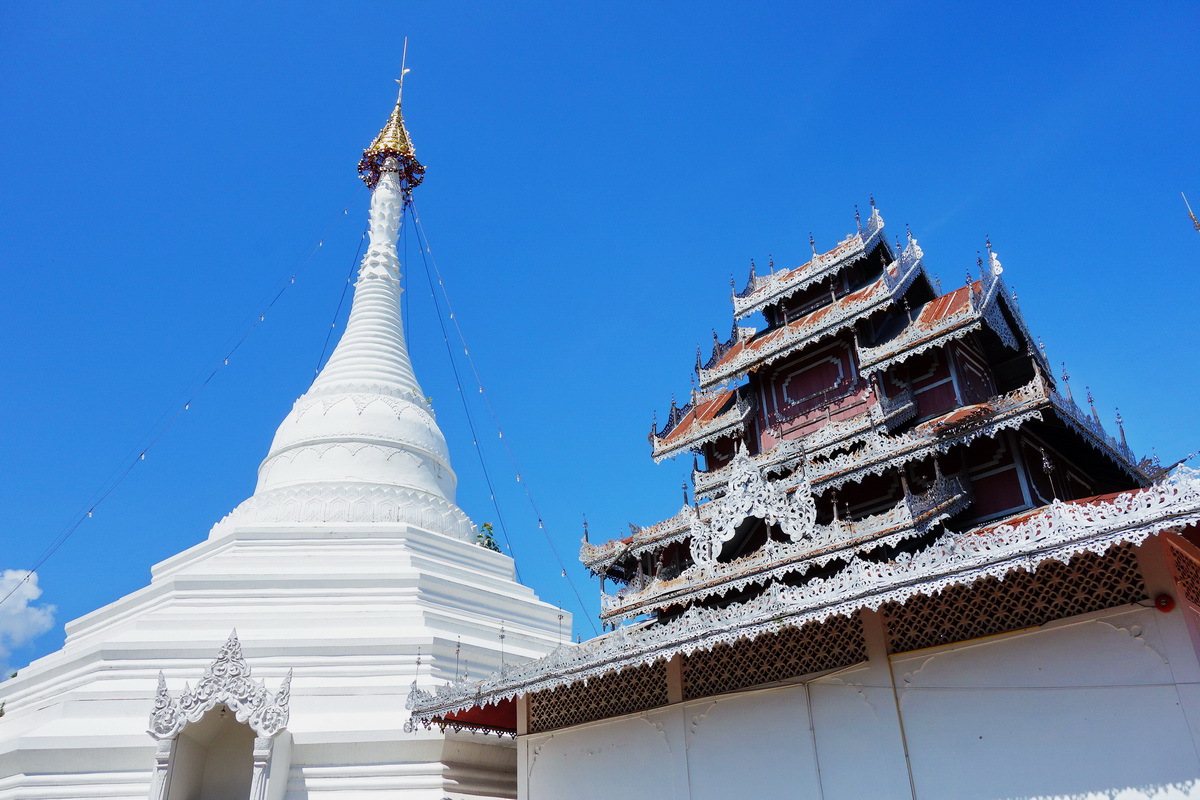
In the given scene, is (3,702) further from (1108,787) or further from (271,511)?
(1108,787)

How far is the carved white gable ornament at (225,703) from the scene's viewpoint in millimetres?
14859

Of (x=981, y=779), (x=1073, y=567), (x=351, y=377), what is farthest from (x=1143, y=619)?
(x=351, y=377)

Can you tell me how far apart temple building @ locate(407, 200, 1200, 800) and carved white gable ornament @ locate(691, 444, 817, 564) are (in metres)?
0.04

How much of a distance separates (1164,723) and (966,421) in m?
5.42

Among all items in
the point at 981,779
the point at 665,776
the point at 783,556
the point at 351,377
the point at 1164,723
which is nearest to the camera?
the point at 1164,723

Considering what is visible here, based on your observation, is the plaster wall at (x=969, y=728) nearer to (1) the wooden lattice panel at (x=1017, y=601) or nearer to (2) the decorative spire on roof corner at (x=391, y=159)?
(1) the wooden lattice panel at (x=1017, y=601)

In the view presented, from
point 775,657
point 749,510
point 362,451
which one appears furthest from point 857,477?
point 362,451

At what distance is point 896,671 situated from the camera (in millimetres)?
11547

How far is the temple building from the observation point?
32.6 feet

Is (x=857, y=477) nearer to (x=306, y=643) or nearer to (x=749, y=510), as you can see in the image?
(x=749, y=510)

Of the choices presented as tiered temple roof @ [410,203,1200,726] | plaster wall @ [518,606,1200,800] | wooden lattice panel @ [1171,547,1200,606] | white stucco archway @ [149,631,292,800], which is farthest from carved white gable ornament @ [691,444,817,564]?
white stucco archway @ [149,631,292,800]

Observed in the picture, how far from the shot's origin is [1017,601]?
10836 millimetres

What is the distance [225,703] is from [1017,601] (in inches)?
499

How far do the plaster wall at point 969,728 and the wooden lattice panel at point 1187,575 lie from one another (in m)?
0.63
